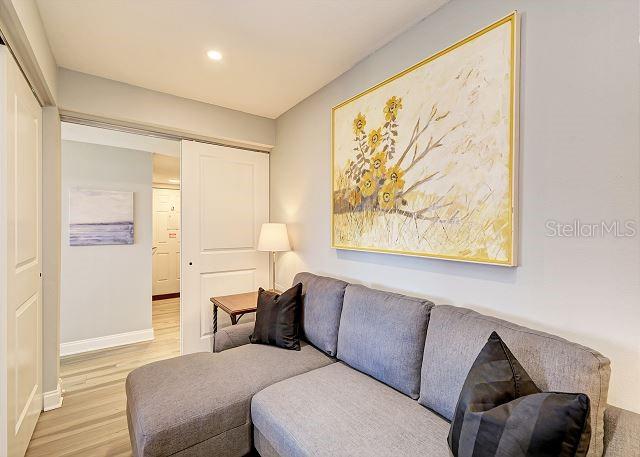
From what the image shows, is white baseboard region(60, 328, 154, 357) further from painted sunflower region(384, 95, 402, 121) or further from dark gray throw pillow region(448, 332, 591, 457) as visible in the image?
dark gray throw pillow region(448, 332, 591, 457)

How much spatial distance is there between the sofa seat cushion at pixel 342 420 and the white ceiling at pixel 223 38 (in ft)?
6.62

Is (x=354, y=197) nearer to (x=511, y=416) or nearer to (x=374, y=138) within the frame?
(x=374, y=138)

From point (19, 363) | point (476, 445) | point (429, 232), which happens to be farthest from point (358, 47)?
point (19, 363)

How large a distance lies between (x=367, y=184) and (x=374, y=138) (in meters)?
0.31

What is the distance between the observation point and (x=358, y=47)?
2137 millimetres

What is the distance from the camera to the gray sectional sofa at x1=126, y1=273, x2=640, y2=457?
113 centimetres

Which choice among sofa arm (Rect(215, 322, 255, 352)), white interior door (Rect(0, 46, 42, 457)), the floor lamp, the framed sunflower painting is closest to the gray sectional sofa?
sofa arm (Rect(215, 322, 255, 352))

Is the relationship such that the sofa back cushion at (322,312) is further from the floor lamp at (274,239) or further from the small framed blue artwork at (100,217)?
the small framed blue artwork at (100,217)

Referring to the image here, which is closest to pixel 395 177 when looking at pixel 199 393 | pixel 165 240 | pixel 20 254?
pixel 199 393

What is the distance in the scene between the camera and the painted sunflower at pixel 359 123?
2.26 m

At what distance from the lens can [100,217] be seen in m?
3.49

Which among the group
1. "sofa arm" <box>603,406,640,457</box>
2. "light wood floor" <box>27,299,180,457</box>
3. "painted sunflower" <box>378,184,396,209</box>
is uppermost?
"painted sunflower" <box>378,184,396,209</box>

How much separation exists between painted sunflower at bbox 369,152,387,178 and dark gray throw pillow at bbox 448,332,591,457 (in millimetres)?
1256

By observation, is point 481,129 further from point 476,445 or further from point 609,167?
point 476,445
